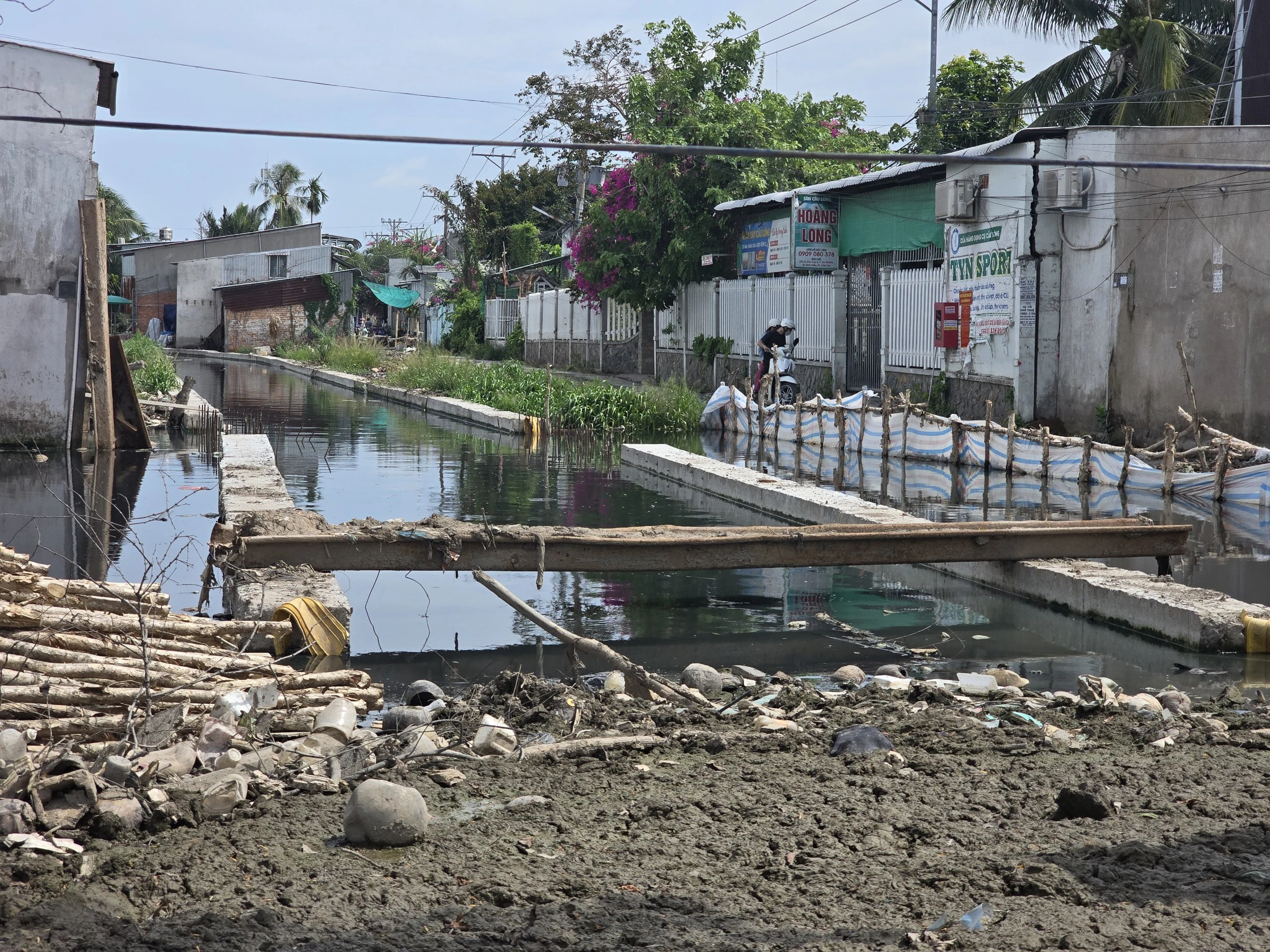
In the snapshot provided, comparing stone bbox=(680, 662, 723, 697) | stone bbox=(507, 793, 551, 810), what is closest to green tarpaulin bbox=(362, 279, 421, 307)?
stone bbox=(680, 662, 723, 697)

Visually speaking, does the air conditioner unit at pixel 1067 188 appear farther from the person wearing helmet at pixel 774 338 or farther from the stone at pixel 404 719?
the stone at pixel 404 719

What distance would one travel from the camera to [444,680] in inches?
284

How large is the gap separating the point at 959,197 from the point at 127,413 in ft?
41.2

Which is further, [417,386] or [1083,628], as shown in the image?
[417,386]

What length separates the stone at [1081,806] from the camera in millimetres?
4438

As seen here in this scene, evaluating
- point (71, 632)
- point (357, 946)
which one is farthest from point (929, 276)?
point (357, 946)

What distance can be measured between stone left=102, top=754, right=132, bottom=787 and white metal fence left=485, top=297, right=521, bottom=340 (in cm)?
3814

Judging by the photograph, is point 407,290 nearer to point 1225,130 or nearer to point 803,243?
point 803,243

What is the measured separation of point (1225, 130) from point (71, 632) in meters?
16.2

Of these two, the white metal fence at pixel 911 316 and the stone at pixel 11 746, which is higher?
the white metal fence at pixel 911 316

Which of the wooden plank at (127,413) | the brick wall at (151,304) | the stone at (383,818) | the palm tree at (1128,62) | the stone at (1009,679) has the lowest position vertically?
the stone at (1009,679)

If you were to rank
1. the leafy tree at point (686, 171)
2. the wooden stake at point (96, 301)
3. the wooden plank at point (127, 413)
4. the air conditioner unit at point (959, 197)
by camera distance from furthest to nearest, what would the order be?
1. the leafy tree at point (686, 171)
2. the air conditioner unit at point (959, 197)
3. the wooden plank at point (127, 413)
4. the wooden stake at point (96, 301)

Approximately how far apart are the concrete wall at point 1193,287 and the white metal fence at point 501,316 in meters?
26.6

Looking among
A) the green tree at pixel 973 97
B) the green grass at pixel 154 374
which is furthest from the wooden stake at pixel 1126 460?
the green tree at pixel 973 97
